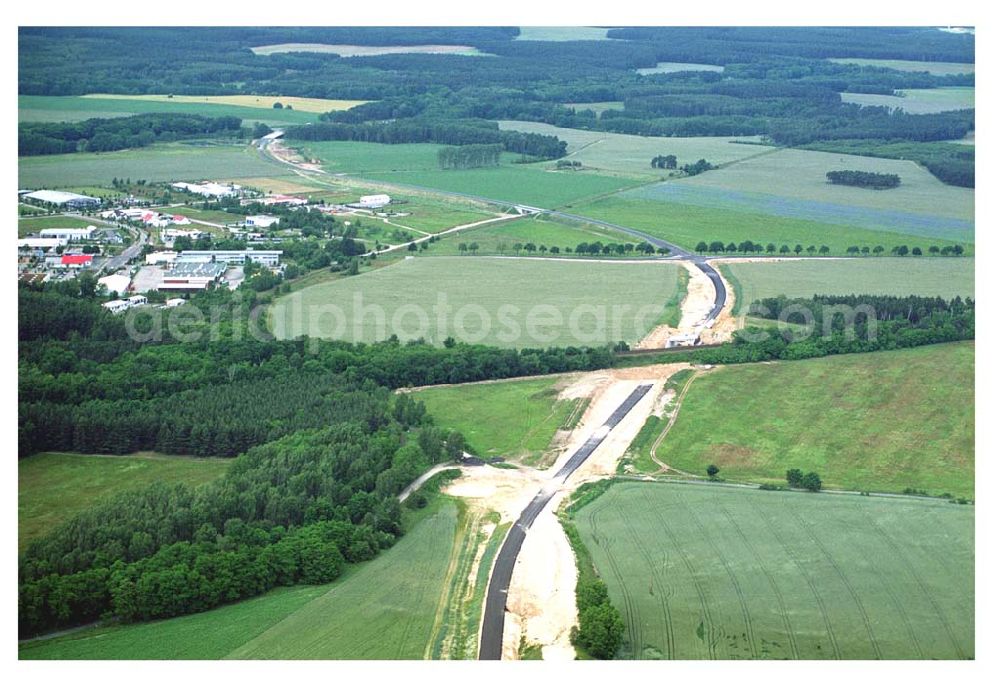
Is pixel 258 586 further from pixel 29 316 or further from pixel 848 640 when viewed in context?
pixel 29 316

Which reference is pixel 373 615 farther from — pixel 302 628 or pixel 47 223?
pixel 47 223

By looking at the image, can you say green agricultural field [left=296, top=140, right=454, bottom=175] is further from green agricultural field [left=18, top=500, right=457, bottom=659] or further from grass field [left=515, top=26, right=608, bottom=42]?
green agricultural field [left=18, top=500, right=457, bottom=659]

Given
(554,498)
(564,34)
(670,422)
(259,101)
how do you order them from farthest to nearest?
1. (564,34)
2. (259,101)
3. (670,422)
4. (554,498)

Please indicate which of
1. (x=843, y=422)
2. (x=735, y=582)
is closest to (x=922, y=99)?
(x=843, y=422)

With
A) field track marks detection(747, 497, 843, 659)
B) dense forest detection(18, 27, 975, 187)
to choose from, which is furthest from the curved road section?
dense forest detection(18, 27, 975, 187)

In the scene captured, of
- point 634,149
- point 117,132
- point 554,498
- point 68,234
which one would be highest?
point 117,132

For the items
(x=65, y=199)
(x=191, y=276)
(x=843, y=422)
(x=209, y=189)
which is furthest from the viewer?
(x=209, y=189)

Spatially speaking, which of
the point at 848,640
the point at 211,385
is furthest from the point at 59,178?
the point at 848,640
